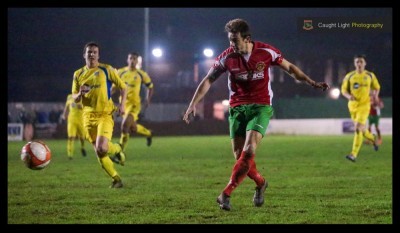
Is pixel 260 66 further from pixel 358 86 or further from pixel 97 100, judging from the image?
pixel 358 86

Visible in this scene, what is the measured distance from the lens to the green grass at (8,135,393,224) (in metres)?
7.32

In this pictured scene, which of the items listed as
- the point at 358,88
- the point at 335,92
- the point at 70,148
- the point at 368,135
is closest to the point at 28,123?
the point at 70,148

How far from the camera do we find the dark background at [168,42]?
44.8 metres

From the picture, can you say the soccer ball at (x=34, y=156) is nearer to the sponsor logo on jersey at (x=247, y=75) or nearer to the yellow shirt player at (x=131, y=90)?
the sponsor logo on jersey at (x=247, y=75)

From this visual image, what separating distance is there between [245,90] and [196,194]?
2064mm

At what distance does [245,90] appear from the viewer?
→ 820 cm

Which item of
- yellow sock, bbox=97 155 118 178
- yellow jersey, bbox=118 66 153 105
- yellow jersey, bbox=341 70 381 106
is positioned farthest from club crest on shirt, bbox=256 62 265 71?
yellow jersey, bbox=118 66 153 105

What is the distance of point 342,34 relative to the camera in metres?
45.9

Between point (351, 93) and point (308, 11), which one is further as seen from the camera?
point (308, 11)

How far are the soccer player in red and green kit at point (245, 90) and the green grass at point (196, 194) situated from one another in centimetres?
51
